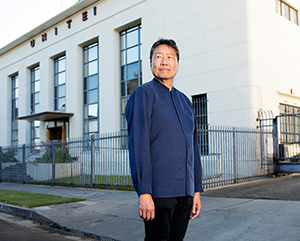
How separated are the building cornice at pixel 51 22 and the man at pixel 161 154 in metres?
20.3

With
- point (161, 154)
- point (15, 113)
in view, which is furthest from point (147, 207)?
point (15, 113)

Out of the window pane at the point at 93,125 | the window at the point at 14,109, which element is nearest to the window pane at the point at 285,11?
the window pane at the point at 93,125

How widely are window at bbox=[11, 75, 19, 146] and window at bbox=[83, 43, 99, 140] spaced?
10.6m

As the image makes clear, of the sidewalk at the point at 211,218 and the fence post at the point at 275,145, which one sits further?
the fence post at the point at 275,145

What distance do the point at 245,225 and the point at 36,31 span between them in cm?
2485

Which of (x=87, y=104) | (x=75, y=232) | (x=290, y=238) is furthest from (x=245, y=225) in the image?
(x=87, y=104)

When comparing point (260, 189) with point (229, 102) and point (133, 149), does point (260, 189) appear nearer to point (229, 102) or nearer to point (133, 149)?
point (229, 102)

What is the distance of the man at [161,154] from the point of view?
2.23 metres

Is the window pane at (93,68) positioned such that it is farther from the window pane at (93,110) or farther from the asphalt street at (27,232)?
the asphalt street at (27,232)

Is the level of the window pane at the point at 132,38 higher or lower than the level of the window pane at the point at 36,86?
higher

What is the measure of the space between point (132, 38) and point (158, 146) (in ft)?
59.6

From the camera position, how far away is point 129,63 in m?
19.8

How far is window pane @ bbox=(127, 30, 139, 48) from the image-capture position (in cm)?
1942

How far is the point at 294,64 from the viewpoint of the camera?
54.8 ft
